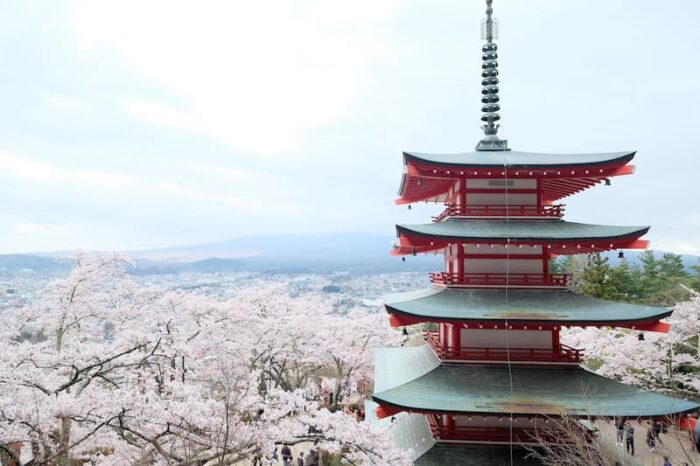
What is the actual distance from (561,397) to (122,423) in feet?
33.9

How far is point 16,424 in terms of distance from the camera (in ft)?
35.0

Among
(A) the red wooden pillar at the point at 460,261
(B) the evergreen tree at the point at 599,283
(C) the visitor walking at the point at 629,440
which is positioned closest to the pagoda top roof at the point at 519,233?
(A) the red wooden pillar at the point at 460,261

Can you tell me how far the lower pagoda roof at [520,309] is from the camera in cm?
1170

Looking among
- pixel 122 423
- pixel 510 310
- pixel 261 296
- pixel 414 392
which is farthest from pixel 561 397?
pixel 261 296

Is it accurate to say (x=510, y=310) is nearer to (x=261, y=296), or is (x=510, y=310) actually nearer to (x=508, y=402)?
(x=508, y=402)

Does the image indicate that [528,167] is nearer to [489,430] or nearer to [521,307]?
[521,307]

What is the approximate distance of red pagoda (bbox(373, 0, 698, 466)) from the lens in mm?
11344

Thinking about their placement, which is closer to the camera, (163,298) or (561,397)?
(561,397)

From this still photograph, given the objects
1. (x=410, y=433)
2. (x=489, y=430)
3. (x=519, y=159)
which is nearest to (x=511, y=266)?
(x=519, y=159)

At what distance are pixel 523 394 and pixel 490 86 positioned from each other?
1000 cm

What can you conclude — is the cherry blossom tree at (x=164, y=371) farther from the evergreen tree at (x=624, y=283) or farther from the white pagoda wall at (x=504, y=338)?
the evergreen tree at (x=624, y=283)

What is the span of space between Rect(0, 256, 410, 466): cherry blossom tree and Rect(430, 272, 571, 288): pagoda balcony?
4.75 meters

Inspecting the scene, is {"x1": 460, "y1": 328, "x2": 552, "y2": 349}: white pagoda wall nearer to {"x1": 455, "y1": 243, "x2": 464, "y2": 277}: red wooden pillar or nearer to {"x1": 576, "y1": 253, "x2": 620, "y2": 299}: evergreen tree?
{"x1": 455, "y1": 243, "x2": 464, "y2": 277}: red wooden pillar

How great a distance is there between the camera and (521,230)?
506 inches
